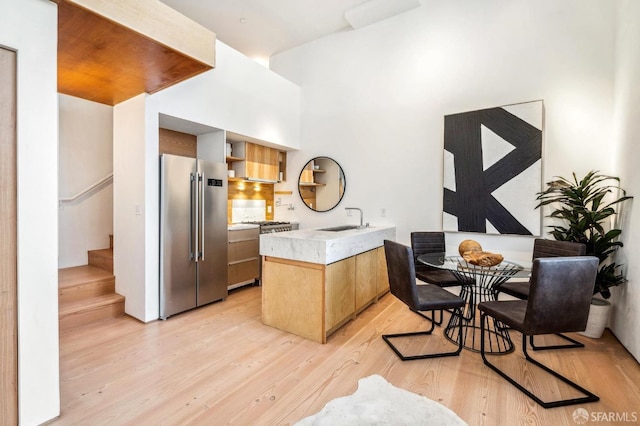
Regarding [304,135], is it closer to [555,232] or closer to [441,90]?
[441,90]

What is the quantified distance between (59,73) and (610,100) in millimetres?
5197

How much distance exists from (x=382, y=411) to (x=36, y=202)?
230 cm

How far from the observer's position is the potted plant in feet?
8.89

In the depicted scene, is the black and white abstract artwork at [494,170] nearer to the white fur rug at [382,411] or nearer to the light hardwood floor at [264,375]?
the light hardwood floor at [264,375]

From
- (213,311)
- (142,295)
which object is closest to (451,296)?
(213,311)

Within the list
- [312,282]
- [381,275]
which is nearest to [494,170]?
[381,275]

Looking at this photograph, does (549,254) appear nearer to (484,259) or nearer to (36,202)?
(484,259)

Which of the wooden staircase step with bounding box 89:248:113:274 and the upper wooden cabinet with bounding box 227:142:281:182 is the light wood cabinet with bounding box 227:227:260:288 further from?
the wooden staircase step with bounding box 89:248:113:274

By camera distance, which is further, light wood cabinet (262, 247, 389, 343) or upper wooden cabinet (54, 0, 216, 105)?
light wood cabinet (262, 247, 389, 343)

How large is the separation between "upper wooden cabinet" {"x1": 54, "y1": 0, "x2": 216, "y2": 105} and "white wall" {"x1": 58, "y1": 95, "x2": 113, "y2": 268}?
1188 millimetres

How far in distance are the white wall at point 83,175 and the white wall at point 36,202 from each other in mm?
2695

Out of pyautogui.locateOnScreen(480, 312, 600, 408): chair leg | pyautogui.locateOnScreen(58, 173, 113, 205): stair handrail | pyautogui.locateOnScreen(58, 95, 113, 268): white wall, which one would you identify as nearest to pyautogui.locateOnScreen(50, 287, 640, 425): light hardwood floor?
pyautogui.locateOnScreen(480, 312, 600, 408): chair leg

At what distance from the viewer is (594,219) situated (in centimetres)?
276

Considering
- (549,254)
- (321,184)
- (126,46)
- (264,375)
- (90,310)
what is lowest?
(264,375)
